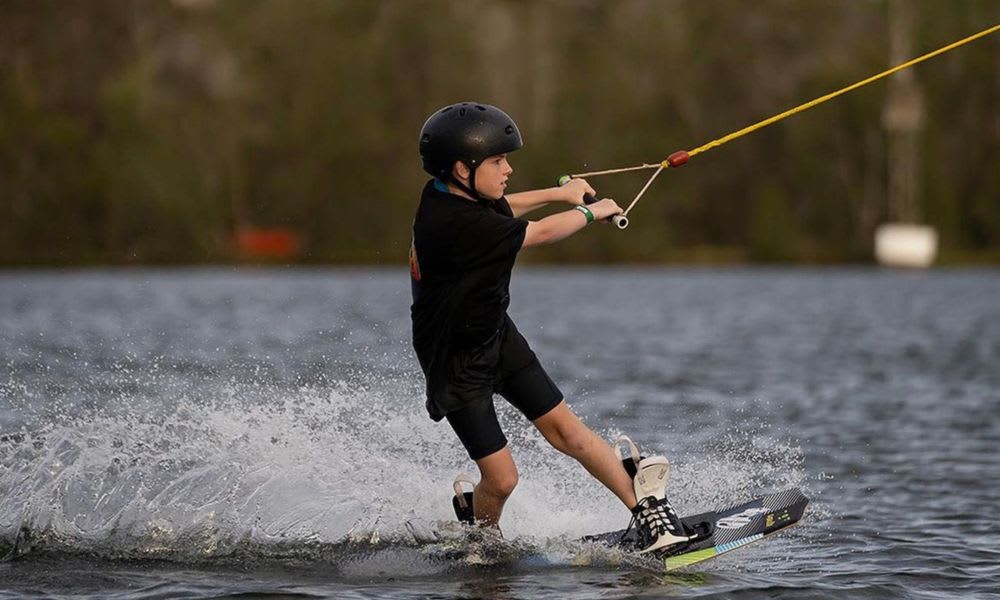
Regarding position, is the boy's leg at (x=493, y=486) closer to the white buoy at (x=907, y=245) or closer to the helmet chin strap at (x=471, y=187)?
the helmet chin strap at (x=471, y=187)

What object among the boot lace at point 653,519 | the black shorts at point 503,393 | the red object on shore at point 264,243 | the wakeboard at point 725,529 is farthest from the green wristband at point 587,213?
the red object on shore at point 264,243

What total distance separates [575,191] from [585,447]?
4.34ft

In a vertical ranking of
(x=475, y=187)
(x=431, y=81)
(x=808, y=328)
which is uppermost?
(x=431, y=81)

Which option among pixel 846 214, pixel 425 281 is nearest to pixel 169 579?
pixel 425 281

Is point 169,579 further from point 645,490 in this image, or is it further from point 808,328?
point 808,328

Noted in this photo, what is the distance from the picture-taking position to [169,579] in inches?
340

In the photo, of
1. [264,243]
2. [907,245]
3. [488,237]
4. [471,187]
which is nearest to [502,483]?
[488,237]

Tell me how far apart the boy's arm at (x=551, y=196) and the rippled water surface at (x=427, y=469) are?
185cm

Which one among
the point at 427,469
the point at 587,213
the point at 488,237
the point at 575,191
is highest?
the point at 575,191

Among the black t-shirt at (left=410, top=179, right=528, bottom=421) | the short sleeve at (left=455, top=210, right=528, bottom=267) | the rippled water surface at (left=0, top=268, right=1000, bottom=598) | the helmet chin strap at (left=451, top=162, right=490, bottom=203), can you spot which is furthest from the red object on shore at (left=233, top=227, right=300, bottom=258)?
the short sleeve at (left=455, top=210, right=528, bottom=267)

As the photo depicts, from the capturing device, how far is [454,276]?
8508mm

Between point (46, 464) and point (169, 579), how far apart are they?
1595 mm

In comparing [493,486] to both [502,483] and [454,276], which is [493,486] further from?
[454,276]

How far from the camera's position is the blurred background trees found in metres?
68.5
